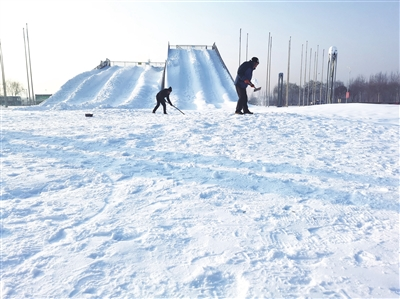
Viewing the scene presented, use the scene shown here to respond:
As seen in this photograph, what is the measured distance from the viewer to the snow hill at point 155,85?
22141 millimetres

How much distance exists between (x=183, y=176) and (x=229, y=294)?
8.05 ft

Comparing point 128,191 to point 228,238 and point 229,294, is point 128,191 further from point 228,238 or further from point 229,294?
point 229,294

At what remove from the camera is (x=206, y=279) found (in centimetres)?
215

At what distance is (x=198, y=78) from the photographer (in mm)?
29406

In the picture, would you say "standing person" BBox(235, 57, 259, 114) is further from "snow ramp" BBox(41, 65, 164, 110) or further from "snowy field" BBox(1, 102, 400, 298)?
"snow ramp" BBox(41, 65, 164, 110)

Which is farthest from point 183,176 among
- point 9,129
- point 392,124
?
point 392,124

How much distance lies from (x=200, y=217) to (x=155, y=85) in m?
27.5

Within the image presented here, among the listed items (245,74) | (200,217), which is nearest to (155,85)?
(245,74)

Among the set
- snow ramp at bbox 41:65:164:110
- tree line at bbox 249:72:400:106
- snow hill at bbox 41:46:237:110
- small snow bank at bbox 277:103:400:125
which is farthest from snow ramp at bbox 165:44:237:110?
tree line at bbox 249:72:400:106

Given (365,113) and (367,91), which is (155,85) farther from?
(367,91)

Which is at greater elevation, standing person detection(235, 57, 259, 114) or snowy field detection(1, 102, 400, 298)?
standing person detection(235, 57, 259, 114)

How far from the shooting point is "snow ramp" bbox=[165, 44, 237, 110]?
75.9ft

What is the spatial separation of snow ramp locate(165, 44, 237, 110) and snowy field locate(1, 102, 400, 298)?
48.9ft

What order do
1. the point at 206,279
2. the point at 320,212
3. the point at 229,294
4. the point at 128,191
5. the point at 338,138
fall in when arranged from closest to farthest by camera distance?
1. the point at 229,294
2. the point at 206,279
3. the point at 320,212
4. the point at 128,191
5. the point at 338,138
